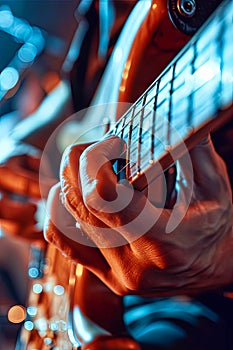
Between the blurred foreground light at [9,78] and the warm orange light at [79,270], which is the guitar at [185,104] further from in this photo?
the blurred foreground light at [9,78]

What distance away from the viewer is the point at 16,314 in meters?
0.94

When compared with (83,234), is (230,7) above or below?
above

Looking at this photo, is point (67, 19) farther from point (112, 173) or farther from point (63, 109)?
point (112, 173)

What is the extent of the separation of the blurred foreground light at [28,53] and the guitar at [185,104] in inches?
30.8

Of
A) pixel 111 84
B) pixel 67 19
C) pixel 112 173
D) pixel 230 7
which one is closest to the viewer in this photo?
pixel 230 7

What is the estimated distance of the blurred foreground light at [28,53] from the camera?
113 centimetres

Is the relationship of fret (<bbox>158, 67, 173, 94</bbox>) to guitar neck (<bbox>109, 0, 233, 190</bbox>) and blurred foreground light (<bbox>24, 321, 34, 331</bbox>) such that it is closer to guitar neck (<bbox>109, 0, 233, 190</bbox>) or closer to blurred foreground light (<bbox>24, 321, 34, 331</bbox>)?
guitar neck (<bbox>109, 0, 233, 190</bbox>)

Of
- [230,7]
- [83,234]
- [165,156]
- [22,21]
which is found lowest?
[83,234]

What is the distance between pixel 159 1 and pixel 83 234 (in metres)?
0.30

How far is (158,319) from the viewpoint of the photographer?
578 mm

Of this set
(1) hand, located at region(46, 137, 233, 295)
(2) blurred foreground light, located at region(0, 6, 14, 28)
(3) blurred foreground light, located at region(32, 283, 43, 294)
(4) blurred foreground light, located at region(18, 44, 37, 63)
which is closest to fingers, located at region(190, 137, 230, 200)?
(1) hand, located at region(46, 137, 233, 295)

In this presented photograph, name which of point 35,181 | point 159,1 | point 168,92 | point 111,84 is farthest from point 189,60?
point 35,181

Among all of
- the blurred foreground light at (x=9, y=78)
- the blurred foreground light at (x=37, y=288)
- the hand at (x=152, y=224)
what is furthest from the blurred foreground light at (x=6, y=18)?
the hand at (x=152, y=224)

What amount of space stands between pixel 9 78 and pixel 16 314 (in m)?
0.60
